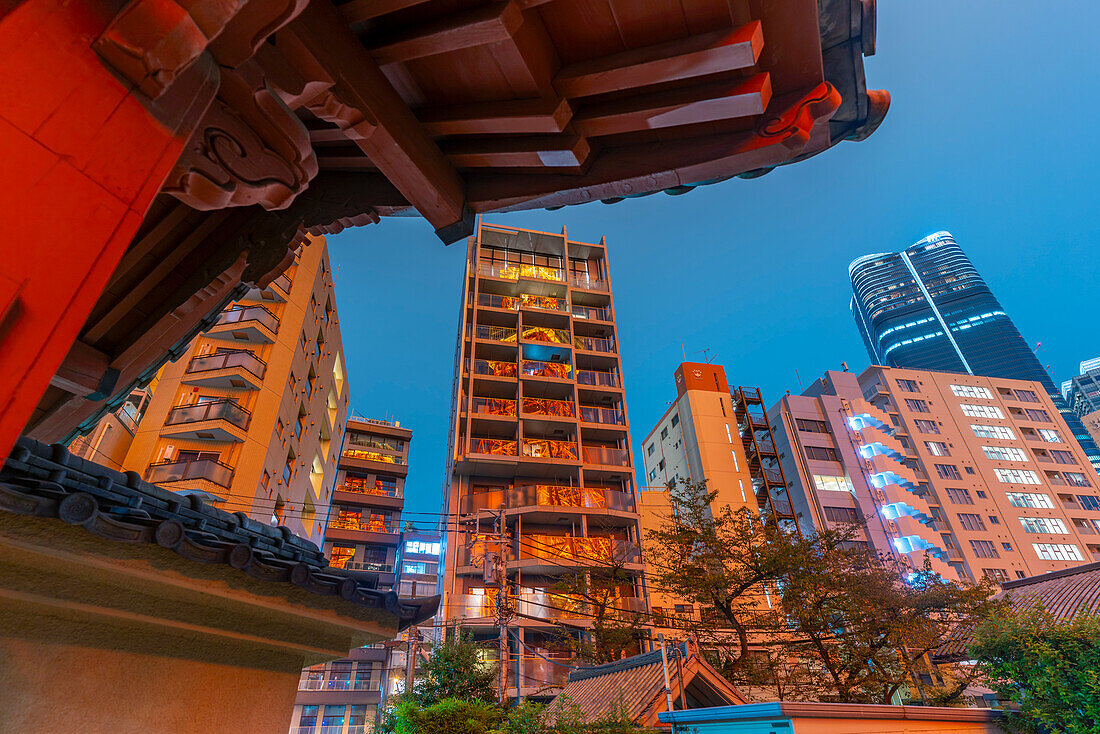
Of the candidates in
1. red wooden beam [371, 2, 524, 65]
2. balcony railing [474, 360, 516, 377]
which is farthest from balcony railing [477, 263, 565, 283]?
red wooden beam [371, 2, 524, 65]

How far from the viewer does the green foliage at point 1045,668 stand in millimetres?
9695

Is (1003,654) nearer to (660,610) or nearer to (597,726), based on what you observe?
(597,726)

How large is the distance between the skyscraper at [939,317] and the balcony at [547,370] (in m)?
142

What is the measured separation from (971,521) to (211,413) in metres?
55.8

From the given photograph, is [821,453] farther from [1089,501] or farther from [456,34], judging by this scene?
[456,34]

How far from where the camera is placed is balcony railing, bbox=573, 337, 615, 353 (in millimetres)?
33312

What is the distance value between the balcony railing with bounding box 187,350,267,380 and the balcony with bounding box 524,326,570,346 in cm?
1362

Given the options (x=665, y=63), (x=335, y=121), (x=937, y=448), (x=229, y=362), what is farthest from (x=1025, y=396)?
(x=335, y=121)

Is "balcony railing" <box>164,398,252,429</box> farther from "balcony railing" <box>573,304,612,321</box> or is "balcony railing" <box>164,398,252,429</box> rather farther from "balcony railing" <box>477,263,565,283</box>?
"balcony railing" <box>573,304,612,321</box>

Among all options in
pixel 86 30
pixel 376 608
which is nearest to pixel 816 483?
pixel 376 608

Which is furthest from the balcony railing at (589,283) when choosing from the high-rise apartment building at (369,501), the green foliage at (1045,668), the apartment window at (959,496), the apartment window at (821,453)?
the apartment window at (959,496)

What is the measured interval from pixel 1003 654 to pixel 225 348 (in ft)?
94.6

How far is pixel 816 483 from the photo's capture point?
4534 cm

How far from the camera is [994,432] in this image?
53.8 meters
